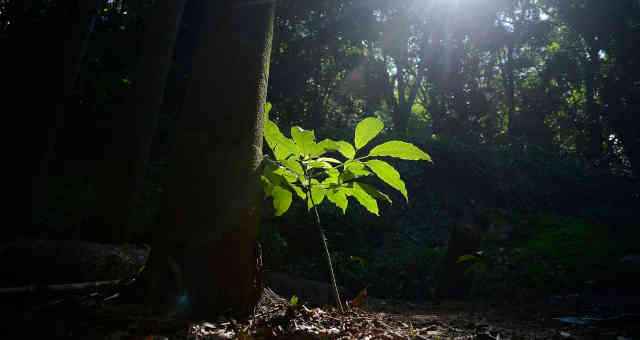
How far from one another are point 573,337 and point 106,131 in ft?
30.6

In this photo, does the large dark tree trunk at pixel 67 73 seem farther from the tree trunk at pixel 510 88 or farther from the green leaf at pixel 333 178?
the tree trunk at pixel 510 88

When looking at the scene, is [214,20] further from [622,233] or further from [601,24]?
[601,24]

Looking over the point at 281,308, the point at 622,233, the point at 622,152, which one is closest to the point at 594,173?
the point at 622,152

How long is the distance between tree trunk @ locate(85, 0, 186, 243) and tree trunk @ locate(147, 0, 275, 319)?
8.85 feet

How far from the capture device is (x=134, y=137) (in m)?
3.79

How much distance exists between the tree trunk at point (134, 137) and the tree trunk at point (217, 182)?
2699 mm

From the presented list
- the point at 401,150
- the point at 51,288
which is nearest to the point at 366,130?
the point at 401,150

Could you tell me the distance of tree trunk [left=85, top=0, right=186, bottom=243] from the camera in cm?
357

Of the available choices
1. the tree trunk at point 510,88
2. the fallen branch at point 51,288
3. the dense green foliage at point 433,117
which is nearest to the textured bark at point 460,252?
the dense green foliage at point 433,117

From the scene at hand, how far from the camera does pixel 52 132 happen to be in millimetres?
4461

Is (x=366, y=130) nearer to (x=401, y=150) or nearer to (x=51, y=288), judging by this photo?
(x=401, y=150)

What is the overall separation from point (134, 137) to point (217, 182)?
9.80 ft

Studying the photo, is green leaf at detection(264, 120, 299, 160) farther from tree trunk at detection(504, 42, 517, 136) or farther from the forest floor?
tree trunk at detection(504, 42, 517, 136)

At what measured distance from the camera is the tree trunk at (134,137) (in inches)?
140
